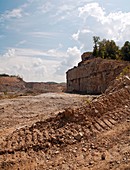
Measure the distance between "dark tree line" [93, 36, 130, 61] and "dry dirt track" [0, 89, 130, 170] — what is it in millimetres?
29649

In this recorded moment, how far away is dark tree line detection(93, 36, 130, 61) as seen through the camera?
3833 centimetres

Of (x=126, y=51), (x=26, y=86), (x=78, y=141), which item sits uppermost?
(x=126, y=51)

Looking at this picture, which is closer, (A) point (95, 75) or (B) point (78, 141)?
(B) point (78, 141)

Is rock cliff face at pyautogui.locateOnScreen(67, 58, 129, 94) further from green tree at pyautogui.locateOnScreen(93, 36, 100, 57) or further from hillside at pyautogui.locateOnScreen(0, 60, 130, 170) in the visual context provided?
hillside at pyautogui.locateOnScreen(0, 60, 130, 170)

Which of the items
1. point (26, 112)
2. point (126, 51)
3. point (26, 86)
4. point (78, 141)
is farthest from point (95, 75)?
point (78, 141)

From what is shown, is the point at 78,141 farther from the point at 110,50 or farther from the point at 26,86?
the point at 26,86

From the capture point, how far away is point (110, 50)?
4391cm

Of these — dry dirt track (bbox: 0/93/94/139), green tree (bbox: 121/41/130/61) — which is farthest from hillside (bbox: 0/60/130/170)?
green tree (bbox: 121/41/130/61)

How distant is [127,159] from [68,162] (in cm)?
143

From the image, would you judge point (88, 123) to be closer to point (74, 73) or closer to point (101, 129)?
point (101, 129)

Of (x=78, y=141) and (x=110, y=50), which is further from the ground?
(x=110, y=50)

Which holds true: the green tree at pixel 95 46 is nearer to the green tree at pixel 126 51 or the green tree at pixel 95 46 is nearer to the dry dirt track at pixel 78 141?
the green tree at pixel 126 51

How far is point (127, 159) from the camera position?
6.22 m

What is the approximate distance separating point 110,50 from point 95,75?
784 cm
